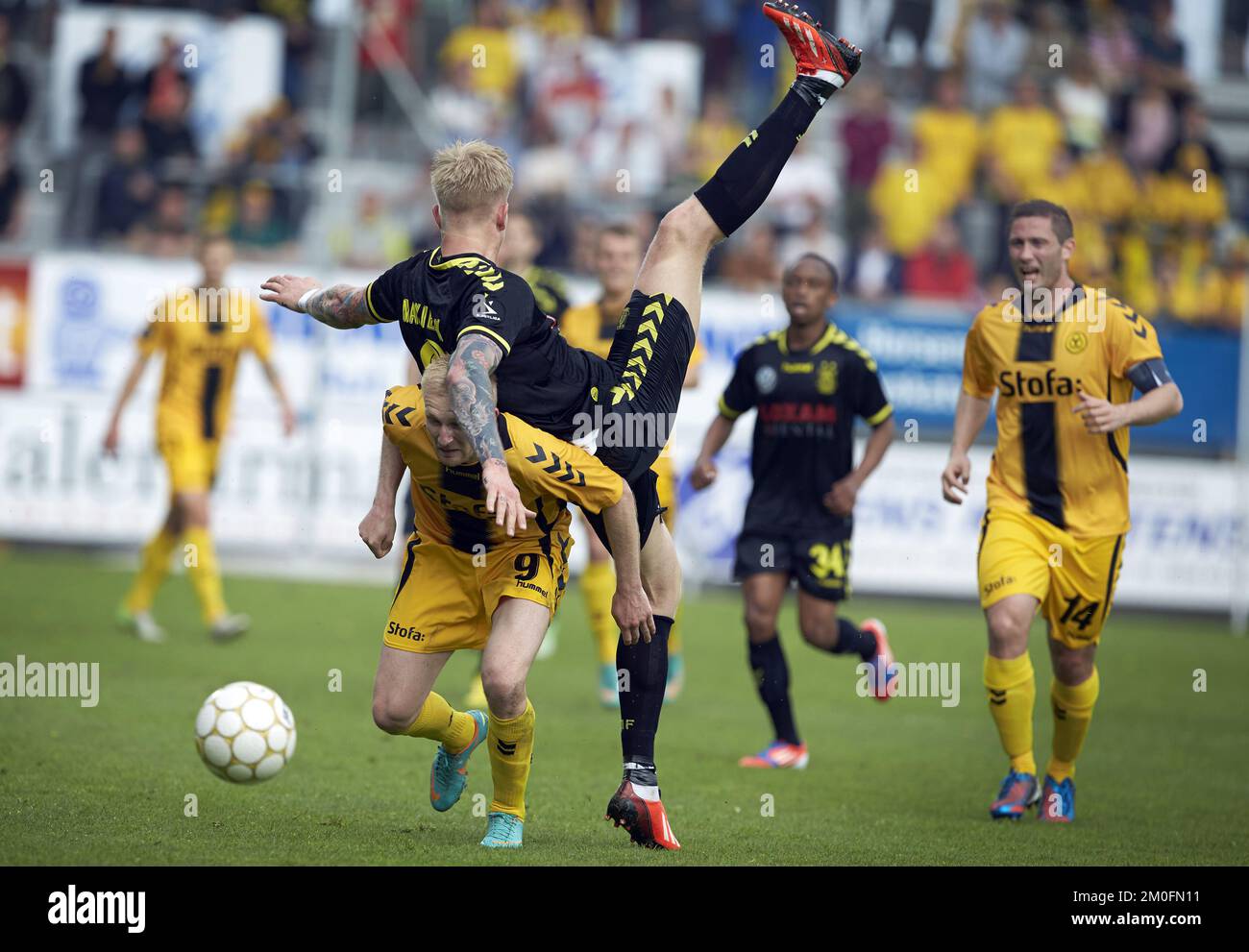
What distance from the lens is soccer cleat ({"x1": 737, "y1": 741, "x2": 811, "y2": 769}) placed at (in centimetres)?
828

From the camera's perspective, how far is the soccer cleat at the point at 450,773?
6.12 metres

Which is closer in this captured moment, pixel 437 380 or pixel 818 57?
pixel 437 380

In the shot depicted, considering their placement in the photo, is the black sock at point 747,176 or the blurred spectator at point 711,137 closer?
the black sock at point 747,176

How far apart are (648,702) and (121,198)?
1251 centimetres

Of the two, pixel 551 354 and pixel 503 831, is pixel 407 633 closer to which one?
pixel 503 831

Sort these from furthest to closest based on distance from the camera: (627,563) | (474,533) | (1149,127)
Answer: (1149,127)
(474,533)
(627,563)

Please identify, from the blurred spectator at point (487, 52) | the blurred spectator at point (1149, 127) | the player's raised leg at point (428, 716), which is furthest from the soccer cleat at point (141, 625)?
the blurred spectator at point (1149, 127)

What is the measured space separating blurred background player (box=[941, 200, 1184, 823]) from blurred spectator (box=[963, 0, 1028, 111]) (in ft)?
42.4

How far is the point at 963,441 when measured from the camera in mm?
7391

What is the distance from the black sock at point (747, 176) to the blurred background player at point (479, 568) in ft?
3.93

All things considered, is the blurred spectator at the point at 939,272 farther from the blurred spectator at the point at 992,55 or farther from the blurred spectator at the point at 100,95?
the blurred spectator at the point at 100,95

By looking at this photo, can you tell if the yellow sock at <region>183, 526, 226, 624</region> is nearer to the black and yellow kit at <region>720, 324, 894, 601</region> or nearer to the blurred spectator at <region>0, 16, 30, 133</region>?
the black and yellow kit at <region>720, 324, 894, 601</region>

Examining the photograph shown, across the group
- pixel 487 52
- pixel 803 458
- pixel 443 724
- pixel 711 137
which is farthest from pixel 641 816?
pixel 487 52
